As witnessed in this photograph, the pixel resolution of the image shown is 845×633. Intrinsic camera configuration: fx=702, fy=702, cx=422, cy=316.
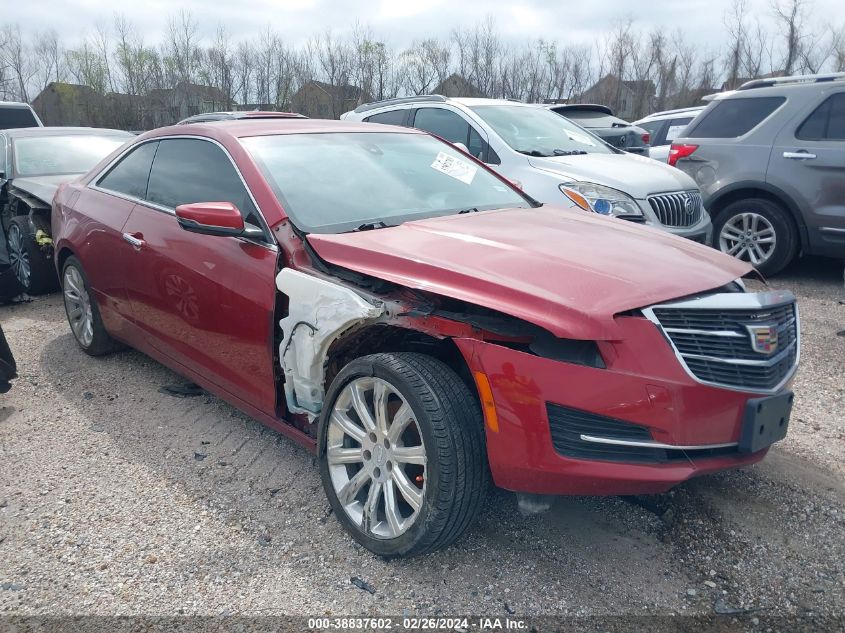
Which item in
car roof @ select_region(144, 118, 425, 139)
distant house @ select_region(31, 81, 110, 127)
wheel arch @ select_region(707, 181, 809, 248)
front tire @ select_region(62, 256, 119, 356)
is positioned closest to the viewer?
car roof @ select_region(144, 118, 425, 139)

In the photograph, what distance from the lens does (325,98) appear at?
33188mm

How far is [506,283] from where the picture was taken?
96.5 inches

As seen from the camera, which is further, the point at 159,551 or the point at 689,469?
the point at 159,551

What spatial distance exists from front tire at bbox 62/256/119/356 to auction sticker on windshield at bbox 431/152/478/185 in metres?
2.50

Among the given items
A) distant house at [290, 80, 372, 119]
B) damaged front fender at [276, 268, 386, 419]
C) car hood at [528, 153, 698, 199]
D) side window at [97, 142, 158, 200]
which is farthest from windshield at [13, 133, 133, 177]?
distant house at [290, 80, 372, 119]

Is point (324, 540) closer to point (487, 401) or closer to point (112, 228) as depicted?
point (487, 401)

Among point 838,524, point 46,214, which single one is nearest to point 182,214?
point 838,524

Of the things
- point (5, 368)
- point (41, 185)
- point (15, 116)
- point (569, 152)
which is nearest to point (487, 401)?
point (5, 368)

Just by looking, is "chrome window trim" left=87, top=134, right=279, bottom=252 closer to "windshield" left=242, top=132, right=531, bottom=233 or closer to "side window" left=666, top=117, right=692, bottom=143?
"windshield" left=242, top=132, right=531, bottom=233

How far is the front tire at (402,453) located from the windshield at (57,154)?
5732mm

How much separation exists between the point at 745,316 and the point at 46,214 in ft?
21.2

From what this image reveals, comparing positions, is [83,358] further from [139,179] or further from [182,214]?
[182,214]

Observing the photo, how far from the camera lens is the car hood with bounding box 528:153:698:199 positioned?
5.88m

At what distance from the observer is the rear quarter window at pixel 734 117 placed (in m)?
6.92
